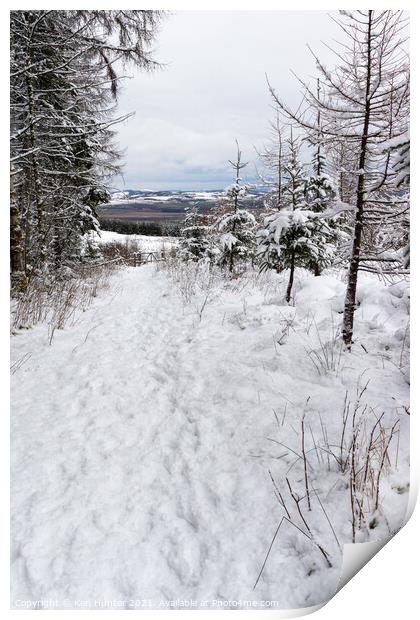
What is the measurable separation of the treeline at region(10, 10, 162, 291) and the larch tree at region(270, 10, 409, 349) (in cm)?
153

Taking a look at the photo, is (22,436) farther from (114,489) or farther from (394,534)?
(394,534)

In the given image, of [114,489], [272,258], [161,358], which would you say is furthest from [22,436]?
[272,258]

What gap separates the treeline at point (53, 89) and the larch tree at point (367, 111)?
1.53 metres

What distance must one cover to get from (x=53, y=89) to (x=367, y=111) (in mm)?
2863

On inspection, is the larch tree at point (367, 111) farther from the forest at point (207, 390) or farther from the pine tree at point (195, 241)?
the pine tree at point (195, 241)

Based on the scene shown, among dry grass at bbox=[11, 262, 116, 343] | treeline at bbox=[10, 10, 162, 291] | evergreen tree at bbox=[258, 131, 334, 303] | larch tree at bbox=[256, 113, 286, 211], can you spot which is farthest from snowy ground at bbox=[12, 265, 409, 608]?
larch tree at bbox=[256, 113, 286, 211]

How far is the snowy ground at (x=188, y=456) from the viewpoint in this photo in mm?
1635

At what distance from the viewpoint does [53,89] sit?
3219 millimetres

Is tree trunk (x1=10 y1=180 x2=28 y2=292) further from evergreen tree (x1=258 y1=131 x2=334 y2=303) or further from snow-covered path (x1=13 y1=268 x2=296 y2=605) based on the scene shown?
evergreen tree (x1=258 y1=131 x2=334 y2=303)

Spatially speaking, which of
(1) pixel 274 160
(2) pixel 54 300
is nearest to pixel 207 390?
(2) pixel 54 300

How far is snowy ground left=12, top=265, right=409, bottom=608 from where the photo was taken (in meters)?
1.63

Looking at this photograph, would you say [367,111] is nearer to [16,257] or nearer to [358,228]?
[358,228]

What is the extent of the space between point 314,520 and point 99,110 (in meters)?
4.22

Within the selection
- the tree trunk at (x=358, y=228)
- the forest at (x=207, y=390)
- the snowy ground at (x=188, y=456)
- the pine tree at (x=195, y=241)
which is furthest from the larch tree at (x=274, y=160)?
the pine tree at (x=195, y=241)
